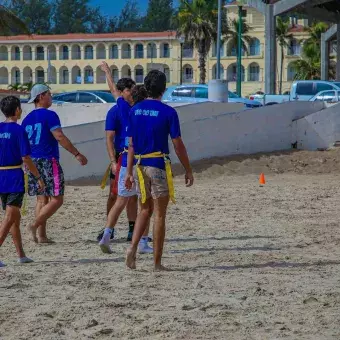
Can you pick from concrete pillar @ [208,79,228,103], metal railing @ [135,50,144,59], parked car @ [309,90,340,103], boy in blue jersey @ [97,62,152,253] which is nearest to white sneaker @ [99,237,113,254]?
boy in blue jersey @ [97,62,152,253]

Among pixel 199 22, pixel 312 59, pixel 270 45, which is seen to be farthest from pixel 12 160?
pixel 312 59

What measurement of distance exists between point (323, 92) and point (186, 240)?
2207 centimetres

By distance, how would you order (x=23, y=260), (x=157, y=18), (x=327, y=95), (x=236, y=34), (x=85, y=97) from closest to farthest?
1. (x=23, y=260)
2. (x=327, y=95)
3. (x=85, y=97)
4. (x=236, y=34)
5. (x=157, y=18)

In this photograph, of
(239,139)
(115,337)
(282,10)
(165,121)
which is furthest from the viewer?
(282,10)

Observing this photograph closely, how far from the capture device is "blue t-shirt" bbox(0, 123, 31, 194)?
934 centimetres

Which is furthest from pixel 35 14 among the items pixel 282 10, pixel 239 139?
pixel 239 139

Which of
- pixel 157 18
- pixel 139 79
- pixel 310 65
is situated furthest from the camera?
pixel 157 18

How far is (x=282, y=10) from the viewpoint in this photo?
3750 cm

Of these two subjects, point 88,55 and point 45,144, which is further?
point 88,55

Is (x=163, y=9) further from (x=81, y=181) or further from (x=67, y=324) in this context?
(x=67, y=324)

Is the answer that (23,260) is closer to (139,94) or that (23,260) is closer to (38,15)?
(139,94)

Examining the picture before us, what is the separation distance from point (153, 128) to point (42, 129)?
6.93ft

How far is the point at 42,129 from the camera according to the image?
1066 centimetres

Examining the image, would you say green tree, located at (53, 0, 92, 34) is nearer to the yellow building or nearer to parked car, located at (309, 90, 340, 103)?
the yellow building
